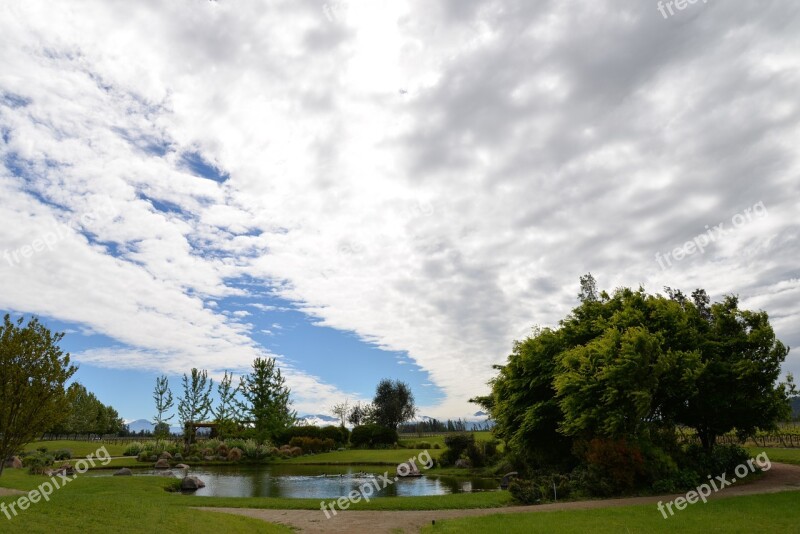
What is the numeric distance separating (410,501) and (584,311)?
1552cm

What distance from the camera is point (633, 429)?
2208 centimetres

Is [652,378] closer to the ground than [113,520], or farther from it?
farther from it

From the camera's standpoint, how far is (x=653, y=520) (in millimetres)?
14344

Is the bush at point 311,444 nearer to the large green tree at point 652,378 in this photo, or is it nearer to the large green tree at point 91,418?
the large green tree at point 652,378

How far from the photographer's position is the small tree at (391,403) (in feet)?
271

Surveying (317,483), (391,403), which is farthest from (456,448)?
(391,403)

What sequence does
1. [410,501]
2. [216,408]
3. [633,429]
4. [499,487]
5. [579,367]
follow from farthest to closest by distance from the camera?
[216,408]
[499,487]
[579,367]
[633,429]
[410,501]

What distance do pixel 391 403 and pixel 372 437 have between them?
24666 mm

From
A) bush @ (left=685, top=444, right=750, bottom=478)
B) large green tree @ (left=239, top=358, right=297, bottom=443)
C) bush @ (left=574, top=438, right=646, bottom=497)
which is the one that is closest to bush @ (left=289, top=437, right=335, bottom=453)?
large green tree @ (left=239, top=358, right=297, bottom=443)

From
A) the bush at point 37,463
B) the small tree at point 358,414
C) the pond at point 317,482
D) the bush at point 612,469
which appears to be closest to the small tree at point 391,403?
the small tree at point 358,414

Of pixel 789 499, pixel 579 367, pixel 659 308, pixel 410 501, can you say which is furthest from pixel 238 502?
pixel 659 308

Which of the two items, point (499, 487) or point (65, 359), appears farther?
point (499, 487)

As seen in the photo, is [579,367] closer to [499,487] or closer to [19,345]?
[499,487]

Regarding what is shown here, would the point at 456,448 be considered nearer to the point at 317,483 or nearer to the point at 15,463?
the point at 317,483
